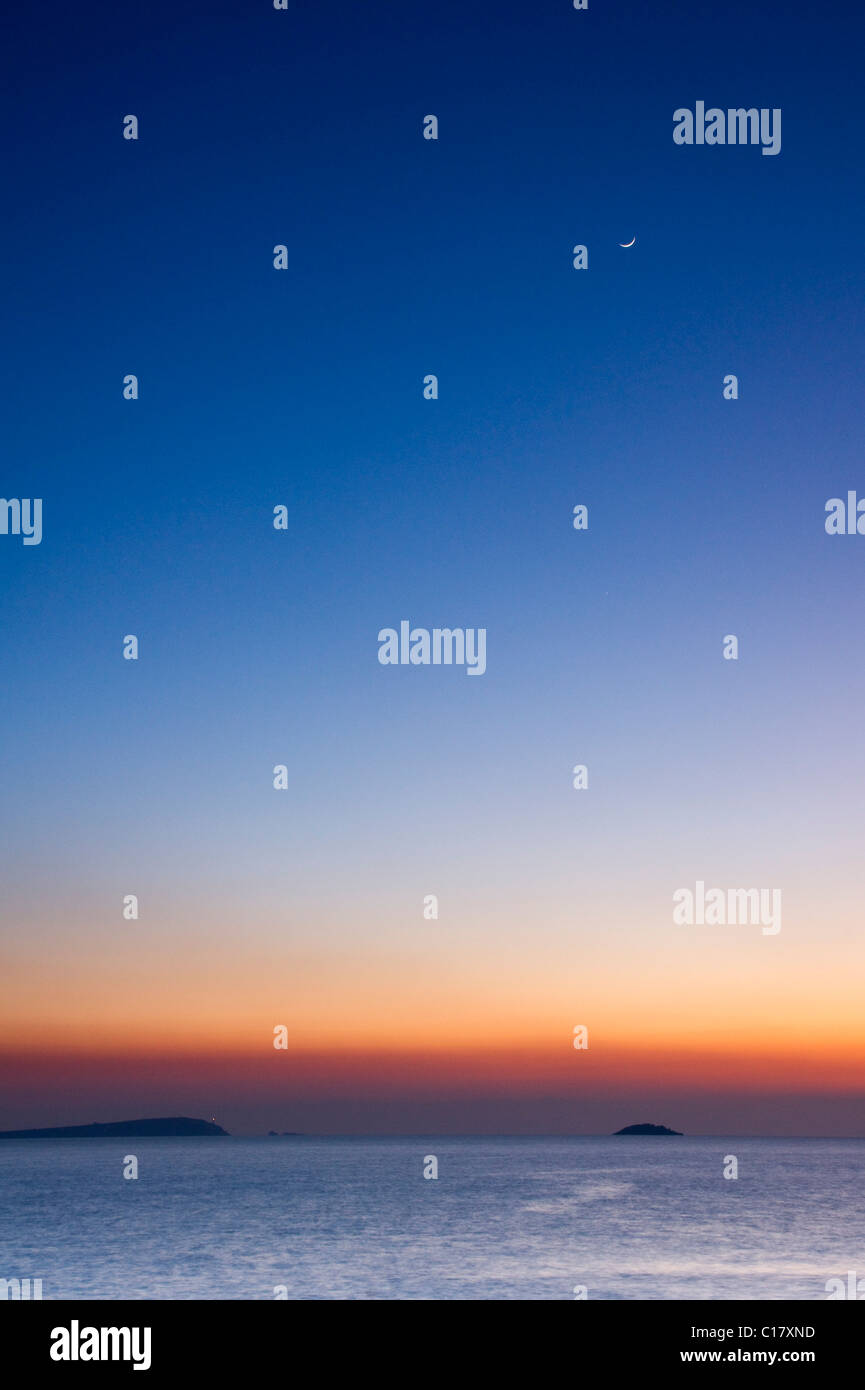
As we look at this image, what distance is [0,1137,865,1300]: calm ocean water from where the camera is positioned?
4150 centimetres

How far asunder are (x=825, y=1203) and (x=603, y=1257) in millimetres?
43143

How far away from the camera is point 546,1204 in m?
76.9

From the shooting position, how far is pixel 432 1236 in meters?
58.4

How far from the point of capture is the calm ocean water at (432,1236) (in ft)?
136
